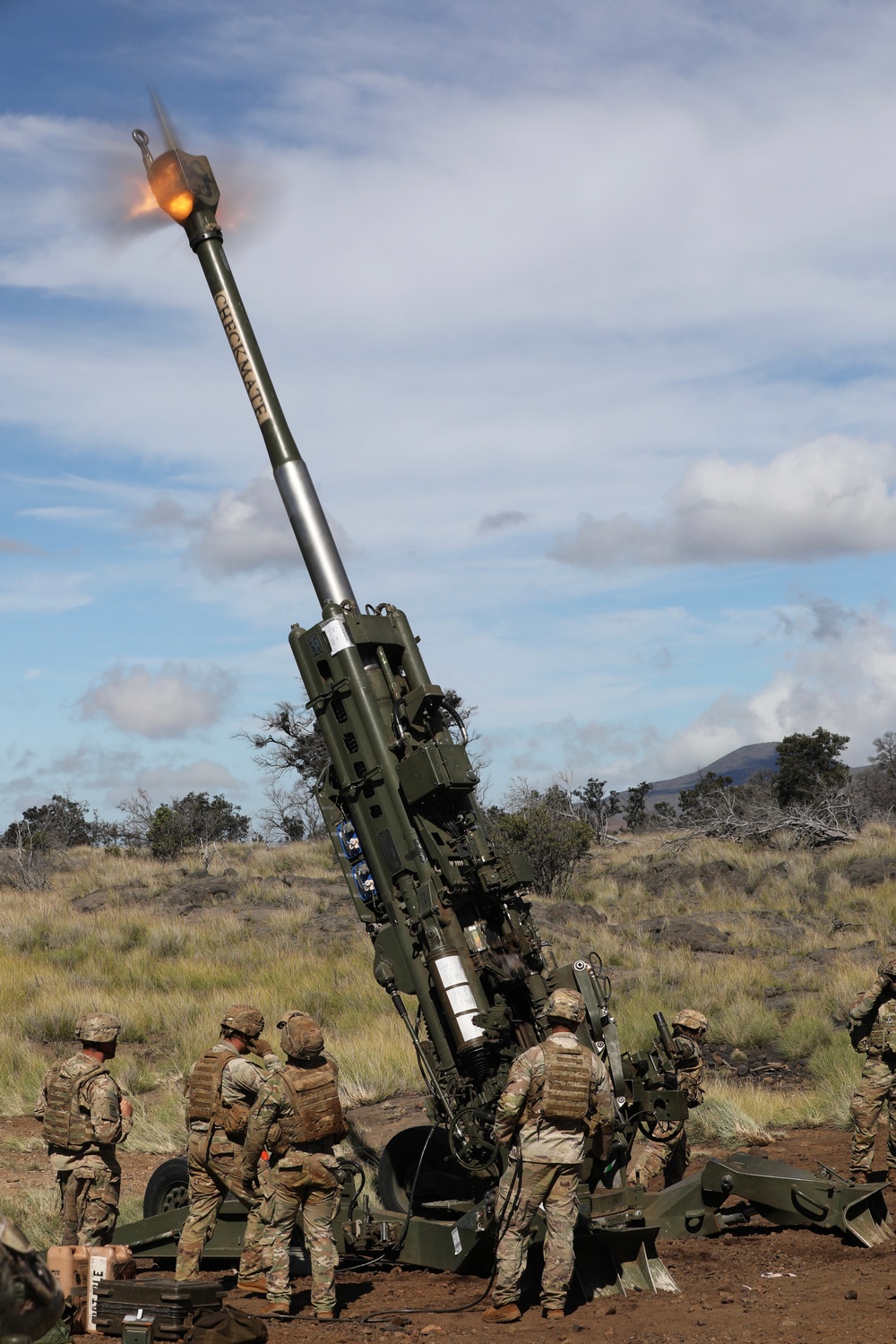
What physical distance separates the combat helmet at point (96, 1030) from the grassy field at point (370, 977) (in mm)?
4377

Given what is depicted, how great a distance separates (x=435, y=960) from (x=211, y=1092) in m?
1.66

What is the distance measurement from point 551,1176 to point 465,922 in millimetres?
2067

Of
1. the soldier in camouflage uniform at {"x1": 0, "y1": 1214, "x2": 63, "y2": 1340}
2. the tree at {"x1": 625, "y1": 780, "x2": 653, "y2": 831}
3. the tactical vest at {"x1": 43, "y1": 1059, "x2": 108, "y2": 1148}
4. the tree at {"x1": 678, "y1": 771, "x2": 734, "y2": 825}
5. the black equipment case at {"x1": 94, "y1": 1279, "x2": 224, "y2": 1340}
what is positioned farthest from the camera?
the tree at {"x1": 625, "y1": 780, "x2": 653, "y2": 831}

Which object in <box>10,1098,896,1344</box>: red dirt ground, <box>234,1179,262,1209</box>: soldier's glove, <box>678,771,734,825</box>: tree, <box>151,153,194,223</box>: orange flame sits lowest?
<box>10,1098,896,1344</box>: red dirt ground

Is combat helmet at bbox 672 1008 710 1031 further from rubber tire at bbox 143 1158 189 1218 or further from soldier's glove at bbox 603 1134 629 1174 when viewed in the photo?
rubber tire at bbox 143 1158 189 1218

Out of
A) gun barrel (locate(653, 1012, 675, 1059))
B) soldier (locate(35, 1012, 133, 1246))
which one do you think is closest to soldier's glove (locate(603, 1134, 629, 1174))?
gun barrel (locate(653, 1012, 675, 1059))

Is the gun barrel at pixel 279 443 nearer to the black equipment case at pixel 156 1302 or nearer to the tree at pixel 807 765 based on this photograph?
the black equipment case at pixel 156 1302

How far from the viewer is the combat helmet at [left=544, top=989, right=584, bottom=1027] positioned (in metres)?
7.67

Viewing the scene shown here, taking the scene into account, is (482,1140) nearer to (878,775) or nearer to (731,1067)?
(731,1067)

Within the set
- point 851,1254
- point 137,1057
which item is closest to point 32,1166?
point 137,1057

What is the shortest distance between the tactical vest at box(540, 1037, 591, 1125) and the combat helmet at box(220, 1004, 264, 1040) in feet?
6.11

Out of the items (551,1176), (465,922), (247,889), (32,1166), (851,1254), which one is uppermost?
(247,889)

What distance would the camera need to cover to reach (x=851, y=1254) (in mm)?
8406

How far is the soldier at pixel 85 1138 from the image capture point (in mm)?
8281
